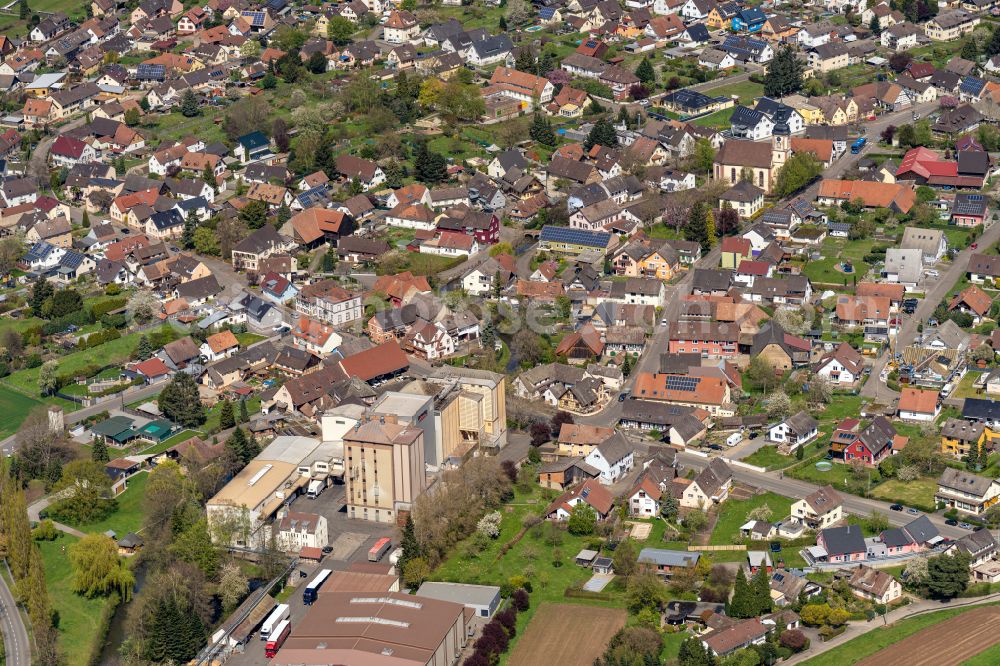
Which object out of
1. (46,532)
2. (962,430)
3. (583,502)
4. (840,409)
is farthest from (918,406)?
(46,532)

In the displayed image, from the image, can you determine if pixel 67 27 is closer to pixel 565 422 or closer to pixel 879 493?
pixel 565 422

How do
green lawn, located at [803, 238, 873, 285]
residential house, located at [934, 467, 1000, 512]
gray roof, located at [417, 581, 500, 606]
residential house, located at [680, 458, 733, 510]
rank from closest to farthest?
gray roof, located at [417, 581, 500, 606]
residential house, located at [934, 467, 1000, 512]
residential house, located at [680, 458, 733, 510]
green lawn, located at [803, 238, 873, 285]

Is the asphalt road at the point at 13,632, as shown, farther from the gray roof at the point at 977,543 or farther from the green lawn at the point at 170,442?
the gray roof at the point at 977,543

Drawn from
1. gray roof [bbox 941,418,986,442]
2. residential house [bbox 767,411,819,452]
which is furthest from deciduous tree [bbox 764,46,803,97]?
gray roof [bbox 941,418,986,442]

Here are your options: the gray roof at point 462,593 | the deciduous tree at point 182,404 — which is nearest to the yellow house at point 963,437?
the gray roof at point 462,593

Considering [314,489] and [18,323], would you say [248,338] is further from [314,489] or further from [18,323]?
[314,489]

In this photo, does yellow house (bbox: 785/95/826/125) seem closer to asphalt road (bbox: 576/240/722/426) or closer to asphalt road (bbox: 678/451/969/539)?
asphalt road (bbox: 576/240/722/426)

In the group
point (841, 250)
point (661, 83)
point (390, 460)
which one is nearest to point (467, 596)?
point (390, 460)
